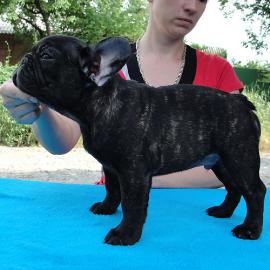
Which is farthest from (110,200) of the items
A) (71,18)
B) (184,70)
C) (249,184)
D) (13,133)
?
(71,18)

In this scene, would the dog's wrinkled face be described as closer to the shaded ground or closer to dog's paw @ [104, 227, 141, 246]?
dog's paw @ [104, 227, 141, 246]

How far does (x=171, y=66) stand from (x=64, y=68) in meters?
1.36

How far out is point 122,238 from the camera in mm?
1416

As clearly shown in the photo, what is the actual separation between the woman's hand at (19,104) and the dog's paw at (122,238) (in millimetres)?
565

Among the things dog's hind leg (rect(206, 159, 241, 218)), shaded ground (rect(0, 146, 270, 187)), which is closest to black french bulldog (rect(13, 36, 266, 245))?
dog's hind leg (rect(206, 159, 241, 218))

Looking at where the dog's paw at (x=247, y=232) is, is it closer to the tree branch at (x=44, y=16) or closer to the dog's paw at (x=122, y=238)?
the dog's paw at (x=122, y=238)

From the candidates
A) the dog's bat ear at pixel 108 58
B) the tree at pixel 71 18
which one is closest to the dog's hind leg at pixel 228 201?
the dog's bat ear at pixel 108 58

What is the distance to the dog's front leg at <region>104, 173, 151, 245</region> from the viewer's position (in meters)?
1.41

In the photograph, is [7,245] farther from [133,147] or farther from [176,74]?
[176,74]

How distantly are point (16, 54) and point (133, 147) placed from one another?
17.6 meters

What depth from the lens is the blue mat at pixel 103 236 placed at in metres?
1.29

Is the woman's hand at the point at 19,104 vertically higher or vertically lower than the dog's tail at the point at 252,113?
lower

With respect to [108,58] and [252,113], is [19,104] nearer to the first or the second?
[108,58]

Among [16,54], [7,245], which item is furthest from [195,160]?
[16,54]
